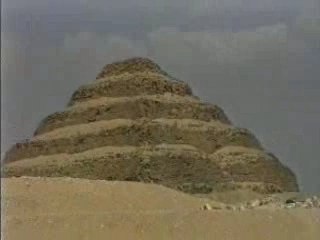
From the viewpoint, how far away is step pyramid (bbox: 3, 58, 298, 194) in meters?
37.2

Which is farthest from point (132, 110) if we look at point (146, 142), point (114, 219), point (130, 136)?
point (114, 219)

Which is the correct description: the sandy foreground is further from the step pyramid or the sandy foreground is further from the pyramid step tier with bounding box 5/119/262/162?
the pyramid step tier with bounding box 5/119/262/162

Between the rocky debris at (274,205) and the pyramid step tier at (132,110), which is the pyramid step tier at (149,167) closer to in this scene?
the pyramid step tier at (132,110)

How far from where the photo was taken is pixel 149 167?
3591cm

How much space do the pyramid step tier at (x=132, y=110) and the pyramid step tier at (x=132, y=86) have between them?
0.64m

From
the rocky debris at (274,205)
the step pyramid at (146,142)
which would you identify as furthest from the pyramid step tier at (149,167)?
the rocky debris at (274,205)

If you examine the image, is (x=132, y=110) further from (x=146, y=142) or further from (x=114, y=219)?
(x=114, y=219)

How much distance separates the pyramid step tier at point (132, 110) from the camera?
4112 centimetres

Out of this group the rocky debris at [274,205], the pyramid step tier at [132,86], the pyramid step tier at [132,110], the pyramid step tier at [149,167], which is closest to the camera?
Result: the rocky debris at [274,205]

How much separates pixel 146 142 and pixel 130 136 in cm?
112

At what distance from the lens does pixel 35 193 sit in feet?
59.8

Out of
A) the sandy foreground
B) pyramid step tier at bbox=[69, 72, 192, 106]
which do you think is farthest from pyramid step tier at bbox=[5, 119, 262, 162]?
the sandy foreground

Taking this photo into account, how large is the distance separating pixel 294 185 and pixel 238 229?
32176mm

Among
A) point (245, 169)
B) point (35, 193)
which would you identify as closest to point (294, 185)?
point (245, 169)
